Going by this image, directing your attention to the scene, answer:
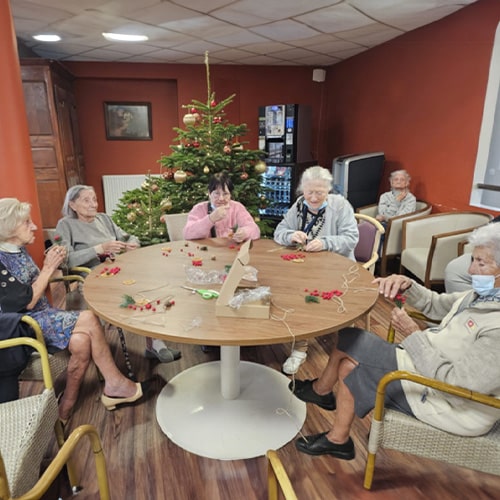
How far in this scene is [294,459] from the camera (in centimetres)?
168

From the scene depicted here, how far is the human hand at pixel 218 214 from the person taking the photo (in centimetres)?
245

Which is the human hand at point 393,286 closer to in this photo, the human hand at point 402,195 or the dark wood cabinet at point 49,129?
the human hand at point 402,195

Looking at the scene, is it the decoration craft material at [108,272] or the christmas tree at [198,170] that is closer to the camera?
the decoration craft material at [108,272]

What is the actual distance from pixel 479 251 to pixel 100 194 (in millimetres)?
5782

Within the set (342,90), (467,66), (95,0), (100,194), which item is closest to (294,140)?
(342,90)

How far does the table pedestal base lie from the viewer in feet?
5.75

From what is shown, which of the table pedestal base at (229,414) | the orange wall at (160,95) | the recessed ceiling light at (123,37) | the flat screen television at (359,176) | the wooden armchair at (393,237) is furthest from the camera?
the orange wall at (160,95)

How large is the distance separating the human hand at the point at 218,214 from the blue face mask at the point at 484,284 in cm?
153

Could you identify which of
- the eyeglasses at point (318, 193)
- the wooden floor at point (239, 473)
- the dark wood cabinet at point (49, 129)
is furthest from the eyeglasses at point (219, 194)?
the dark wood cabinet at point (49, 129)

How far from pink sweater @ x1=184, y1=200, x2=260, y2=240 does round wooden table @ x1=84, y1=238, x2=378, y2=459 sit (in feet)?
0.40

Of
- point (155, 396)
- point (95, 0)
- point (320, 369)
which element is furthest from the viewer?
point (95, 0)

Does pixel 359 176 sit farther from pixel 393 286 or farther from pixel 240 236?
pixel 393 286

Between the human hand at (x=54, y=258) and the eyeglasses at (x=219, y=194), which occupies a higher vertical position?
the eyeglasses at (x=219, y=194)

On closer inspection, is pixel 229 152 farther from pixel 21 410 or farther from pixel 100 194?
pixel 100 194
